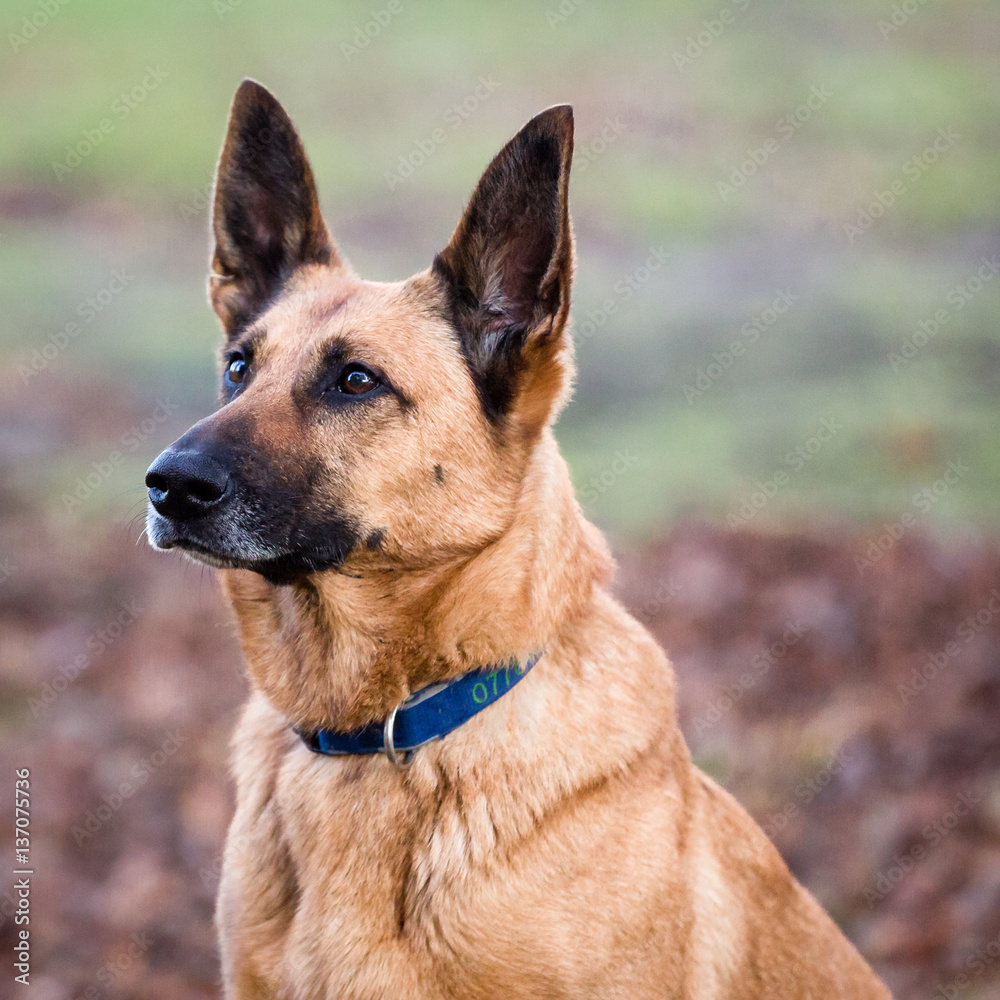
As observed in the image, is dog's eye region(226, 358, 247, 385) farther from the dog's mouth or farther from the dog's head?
the dog's mouth

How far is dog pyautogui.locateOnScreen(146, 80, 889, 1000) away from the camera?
274cm

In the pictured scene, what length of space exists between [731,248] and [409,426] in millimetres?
8752

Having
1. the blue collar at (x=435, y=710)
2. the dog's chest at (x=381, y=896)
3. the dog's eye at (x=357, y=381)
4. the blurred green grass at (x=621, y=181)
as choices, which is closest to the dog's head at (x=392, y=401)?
the dog's eye at (x=357, y=381)

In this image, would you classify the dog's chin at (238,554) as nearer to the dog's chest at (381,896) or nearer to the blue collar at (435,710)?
the blue collar at (435,710)

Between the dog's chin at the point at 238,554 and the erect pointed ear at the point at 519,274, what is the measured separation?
673mm

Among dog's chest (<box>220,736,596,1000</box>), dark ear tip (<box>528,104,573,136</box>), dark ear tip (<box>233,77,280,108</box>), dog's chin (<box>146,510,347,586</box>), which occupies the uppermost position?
dark ear tip (<box>233,77,280,108</box>)

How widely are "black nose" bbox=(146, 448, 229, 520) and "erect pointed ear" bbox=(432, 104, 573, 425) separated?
83 cm

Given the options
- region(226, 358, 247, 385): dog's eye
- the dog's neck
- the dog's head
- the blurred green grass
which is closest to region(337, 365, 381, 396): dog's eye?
the dog's head

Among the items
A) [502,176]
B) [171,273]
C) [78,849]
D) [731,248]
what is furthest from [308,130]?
[502,176]

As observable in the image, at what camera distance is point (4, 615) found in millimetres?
6633

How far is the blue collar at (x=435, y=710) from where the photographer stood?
2893 millimetres

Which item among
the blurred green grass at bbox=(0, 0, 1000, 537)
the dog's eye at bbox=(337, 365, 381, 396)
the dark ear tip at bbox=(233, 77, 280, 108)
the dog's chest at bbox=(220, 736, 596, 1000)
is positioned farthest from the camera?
the blurred green grass at bbox=(0, 0, 1000, 537)

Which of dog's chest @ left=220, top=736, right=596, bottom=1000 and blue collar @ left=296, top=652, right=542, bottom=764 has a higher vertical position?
blue collar @ left=296, top=652, right=542, bottom=764

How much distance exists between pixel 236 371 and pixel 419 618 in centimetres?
109
